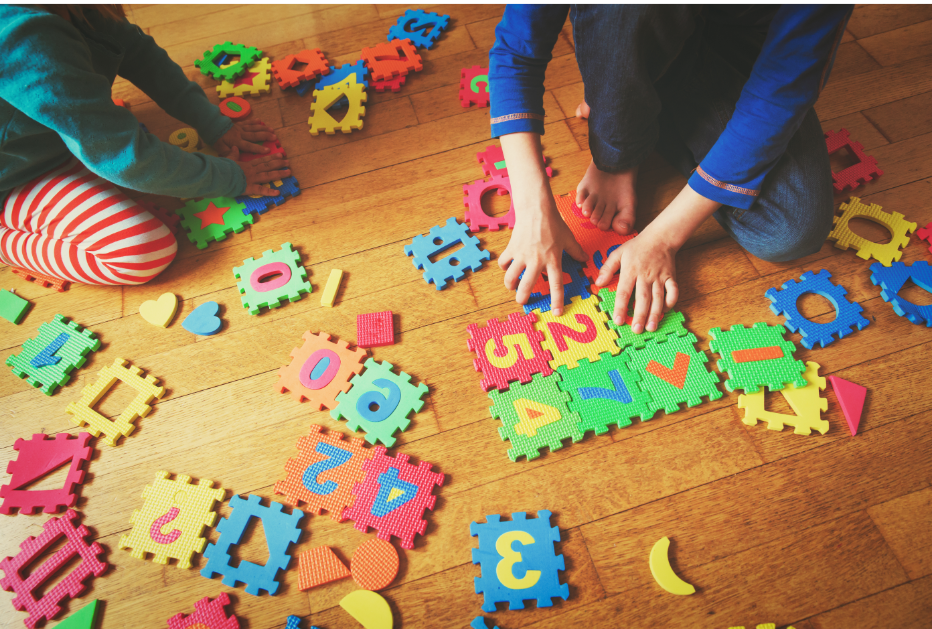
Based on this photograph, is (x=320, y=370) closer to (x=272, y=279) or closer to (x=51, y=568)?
(x=272, y=279)

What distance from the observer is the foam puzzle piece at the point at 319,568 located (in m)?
0.98

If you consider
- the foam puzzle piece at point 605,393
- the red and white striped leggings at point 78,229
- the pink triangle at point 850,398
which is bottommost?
the pink triangle at point 850,398

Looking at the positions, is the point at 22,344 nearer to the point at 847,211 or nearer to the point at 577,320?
the point at 577,320

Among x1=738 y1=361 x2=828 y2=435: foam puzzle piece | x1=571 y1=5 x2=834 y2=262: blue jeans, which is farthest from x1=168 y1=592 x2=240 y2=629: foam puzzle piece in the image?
x1=571 y1=5 x2=834 y2=262: blue jeans

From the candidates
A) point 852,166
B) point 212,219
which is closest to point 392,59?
point 212,219

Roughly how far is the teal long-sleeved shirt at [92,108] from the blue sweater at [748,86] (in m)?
0.75

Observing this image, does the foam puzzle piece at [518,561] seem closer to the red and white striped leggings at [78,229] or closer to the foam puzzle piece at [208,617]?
the foam puzzle piece at [208,617]

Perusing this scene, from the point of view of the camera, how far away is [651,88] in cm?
107

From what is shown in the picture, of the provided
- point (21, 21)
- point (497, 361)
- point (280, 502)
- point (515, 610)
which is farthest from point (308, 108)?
point (515, 610)

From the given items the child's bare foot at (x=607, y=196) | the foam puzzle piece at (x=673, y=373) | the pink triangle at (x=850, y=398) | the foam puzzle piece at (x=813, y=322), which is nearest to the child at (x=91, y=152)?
the child's bare foot at (x=607, y=196)

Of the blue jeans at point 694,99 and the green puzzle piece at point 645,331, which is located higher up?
the blue jeans at point 694,99

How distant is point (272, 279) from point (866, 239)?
1451 mm

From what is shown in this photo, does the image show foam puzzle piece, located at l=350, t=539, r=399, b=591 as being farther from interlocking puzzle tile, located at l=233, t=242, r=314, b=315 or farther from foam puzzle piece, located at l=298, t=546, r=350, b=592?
interlocking puzzle tile, located at l=233, t=242, r=314, b=315

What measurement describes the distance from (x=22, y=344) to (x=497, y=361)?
1.17 metres
